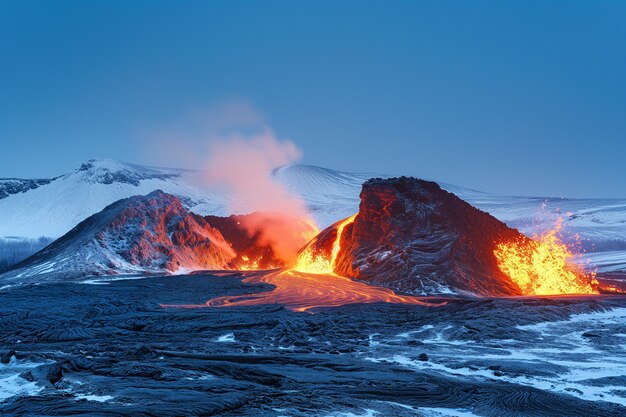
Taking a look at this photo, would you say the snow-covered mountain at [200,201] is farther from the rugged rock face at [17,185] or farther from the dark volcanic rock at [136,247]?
the dark volcanic rock at [136,247]

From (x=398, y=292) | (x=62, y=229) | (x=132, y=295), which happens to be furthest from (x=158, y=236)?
(x=62, y=229)

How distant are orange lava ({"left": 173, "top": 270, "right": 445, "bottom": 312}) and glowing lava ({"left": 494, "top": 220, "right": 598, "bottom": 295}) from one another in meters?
12.4

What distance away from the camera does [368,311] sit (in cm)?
3697

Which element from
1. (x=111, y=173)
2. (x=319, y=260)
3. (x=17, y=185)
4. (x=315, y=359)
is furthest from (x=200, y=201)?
(x=315, y=359)

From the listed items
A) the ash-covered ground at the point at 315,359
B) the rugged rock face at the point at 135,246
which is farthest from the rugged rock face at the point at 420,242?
the rugged rock face at the point at 135,246

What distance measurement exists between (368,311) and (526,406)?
21.0 m

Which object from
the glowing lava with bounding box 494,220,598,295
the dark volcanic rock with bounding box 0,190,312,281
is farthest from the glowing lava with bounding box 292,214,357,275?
the glowing lava with bounding box 494,220,598,295

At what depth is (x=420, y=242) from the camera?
54.1 m

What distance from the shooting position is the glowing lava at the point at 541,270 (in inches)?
1980

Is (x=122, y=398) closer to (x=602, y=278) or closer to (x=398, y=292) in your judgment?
(x=398, y=292)

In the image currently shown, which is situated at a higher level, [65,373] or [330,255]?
[330,255]

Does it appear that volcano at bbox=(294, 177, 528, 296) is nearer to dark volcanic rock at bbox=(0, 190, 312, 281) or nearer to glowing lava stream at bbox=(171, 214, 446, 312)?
glowing lava stream at bbox=(171, 214, 446, 312)

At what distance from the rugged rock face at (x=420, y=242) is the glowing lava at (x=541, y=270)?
4.13 ft

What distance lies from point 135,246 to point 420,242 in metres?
33.7
